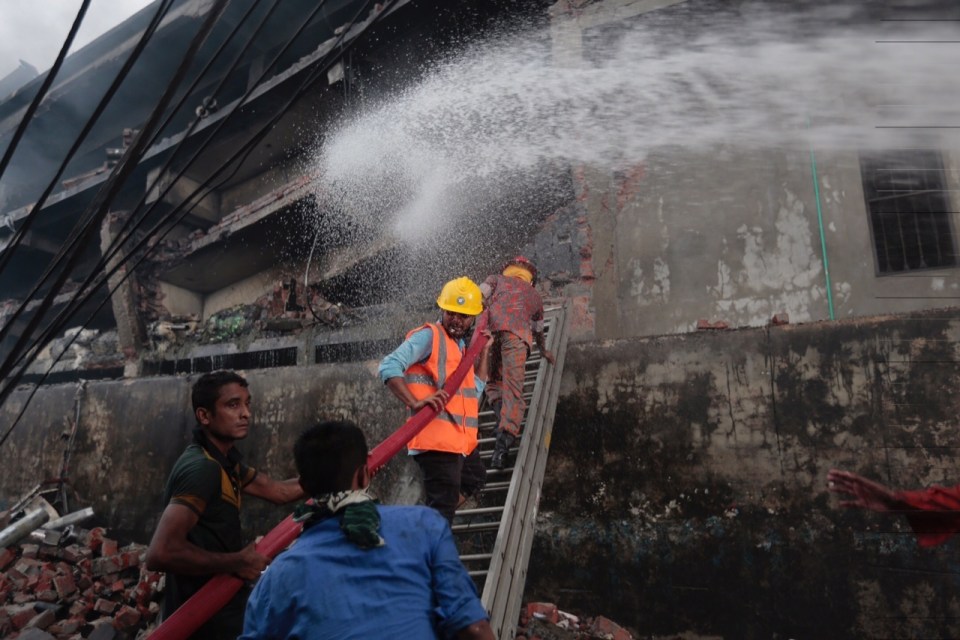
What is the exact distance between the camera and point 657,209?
7336 millimetres

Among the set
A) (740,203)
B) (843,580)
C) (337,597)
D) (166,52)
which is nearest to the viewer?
(337,597)

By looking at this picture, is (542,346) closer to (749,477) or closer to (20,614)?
(749,477)

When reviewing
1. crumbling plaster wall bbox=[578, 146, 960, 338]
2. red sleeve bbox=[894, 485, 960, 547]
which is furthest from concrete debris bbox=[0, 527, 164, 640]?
red sleeve bbox=[894, 485, 960, 547]

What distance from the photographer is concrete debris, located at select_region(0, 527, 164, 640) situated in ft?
19.9

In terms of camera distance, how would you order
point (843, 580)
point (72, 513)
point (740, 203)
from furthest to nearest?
point (72, 513) → point (740, 203) → point (843, 580)

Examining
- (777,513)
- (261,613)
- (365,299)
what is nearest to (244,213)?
(365,299)

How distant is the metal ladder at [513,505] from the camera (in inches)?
132

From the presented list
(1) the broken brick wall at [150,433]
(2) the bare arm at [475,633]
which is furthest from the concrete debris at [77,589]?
(2) the bare arm at [475,633]

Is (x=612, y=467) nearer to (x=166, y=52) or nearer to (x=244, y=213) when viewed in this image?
(x=244, y=213)

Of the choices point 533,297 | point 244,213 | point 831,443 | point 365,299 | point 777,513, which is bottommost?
point 777,513

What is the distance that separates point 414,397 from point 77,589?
4905 mm

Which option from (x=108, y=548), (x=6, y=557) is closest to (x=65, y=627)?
(x=108, y=548)

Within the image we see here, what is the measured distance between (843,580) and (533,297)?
109 inches

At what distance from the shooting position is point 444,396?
12.2 feet
